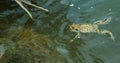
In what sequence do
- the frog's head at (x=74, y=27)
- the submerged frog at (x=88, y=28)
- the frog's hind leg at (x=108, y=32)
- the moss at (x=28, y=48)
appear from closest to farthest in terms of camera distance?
the moss at (x=28, y=48)
the frog's hind leg at (x=108, y=32)
the submerged frog at (x=88, y=28)
the frog's head at (x=74, y=27)

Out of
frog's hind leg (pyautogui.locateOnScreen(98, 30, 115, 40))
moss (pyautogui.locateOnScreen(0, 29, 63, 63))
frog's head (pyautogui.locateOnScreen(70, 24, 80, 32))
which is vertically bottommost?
moss (pyautogui.locateOnScreen(0, 29, 63, 63))

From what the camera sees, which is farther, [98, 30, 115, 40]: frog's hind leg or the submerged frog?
the submerged frog

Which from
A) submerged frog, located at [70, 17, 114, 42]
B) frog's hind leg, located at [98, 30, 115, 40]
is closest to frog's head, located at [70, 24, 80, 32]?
submerged frog, located at [70, 17, 114, 42]

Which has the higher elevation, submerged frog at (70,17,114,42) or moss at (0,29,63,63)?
submerged frog at (70,17,114,42)

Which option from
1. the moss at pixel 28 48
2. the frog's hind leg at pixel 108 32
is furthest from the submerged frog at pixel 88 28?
the moss at pixel 28 48

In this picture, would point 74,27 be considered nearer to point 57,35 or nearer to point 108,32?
point 57,35

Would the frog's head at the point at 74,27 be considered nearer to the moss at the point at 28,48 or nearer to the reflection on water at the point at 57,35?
the reflection on water at the point at 57,35

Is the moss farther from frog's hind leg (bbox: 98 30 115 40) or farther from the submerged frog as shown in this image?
frog's hind leg (bbox: 98 30 115 40)

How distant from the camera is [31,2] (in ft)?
23.6

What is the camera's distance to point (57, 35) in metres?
6.17

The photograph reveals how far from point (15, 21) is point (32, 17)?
40cm

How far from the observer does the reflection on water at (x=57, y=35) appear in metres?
5.59

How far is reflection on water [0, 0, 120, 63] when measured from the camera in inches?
220

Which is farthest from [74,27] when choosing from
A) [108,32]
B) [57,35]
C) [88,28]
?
[108,32]
